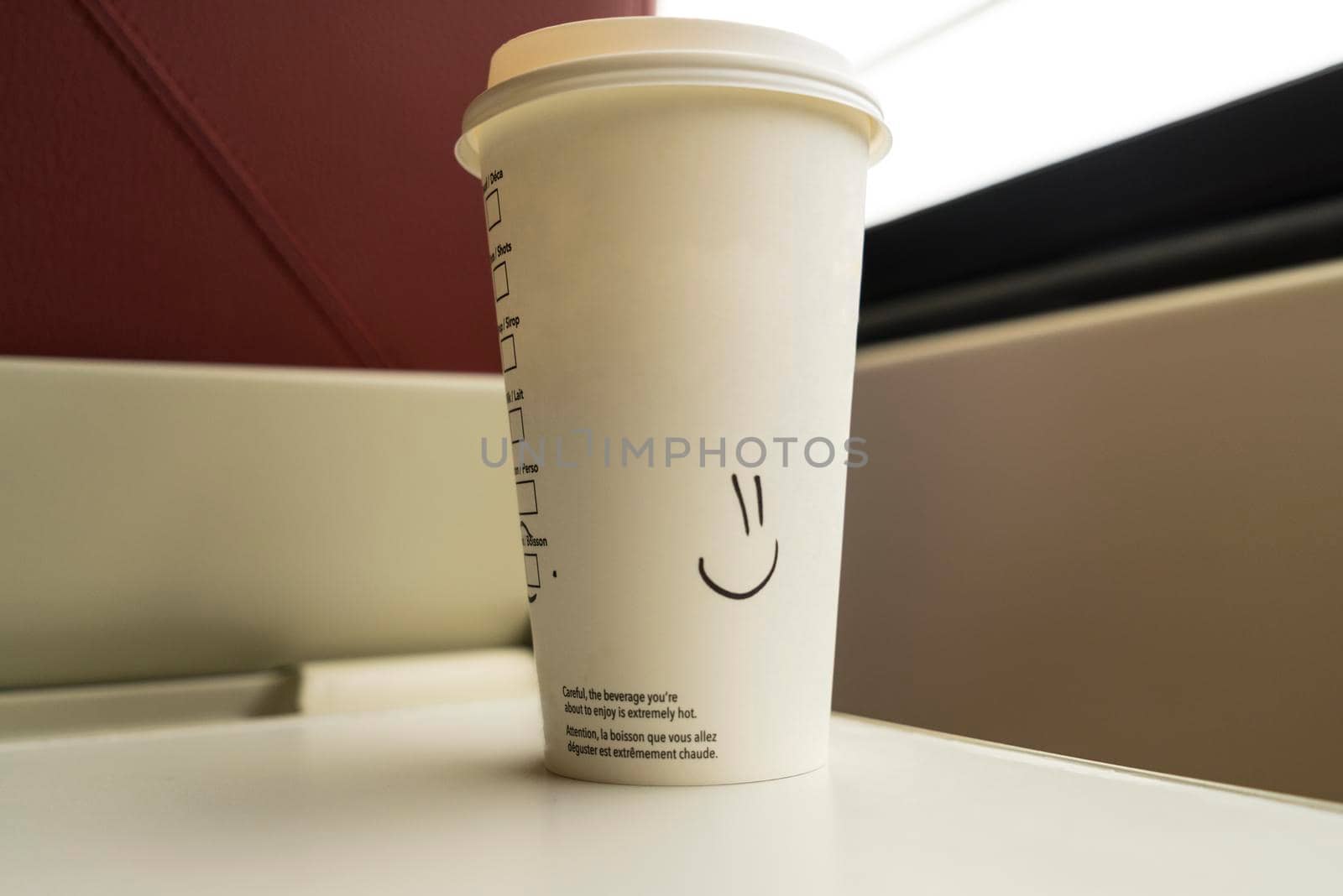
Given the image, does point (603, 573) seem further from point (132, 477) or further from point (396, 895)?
point (132, 477)

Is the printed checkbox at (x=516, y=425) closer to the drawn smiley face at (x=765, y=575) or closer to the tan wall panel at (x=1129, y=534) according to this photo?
the drawn smiley face at (x=765, y=575)

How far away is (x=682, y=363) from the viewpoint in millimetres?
445

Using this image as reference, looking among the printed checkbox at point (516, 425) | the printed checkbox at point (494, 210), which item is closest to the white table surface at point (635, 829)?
the printed checkbox at point (516, 425)

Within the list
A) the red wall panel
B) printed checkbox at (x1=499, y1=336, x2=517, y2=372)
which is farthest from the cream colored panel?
printed checkbox at (x1=499, y1=336, x2=517, y2=372)

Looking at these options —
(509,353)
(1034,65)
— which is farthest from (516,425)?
(1034,65)

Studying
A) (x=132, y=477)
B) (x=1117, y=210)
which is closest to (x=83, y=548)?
(x=132, y=477)

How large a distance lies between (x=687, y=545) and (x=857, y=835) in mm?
141

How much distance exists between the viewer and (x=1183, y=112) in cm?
63

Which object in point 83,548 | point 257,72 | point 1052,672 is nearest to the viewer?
point 1052,672

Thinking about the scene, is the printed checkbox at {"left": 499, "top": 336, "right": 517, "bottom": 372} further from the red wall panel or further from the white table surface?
the red wall panel

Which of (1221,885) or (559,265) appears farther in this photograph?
(559,265)

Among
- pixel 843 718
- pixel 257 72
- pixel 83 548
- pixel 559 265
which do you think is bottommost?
pixel 843 718

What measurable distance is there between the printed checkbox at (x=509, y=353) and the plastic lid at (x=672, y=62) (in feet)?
0.35

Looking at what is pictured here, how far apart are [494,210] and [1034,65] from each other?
457mm
